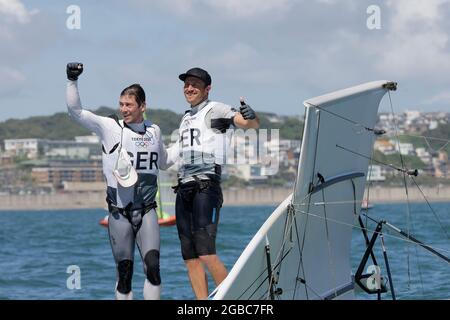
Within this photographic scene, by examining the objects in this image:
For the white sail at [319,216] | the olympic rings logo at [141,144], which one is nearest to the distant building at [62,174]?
the white sail at [319,216]

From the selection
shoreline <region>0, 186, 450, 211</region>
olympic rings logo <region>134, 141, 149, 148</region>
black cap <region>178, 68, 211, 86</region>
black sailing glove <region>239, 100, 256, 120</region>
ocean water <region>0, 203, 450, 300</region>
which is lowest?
shoreline <region>0, 186, 450, 211</region>

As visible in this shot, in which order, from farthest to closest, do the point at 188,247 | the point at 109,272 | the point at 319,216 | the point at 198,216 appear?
the point at 109,272 → the point at 319,216 → the point at 188,247 → the point at 198,216

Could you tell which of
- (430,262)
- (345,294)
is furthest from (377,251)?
(345,294)

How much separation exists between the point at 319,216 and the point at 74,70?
2.43 m

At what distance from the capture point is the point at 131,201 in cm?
798

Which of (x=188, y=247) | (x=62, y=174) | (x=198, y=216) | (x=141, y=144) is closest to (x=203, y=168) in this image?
(x=198, y=216)

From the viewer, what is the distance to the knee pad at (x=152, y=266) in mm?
7930

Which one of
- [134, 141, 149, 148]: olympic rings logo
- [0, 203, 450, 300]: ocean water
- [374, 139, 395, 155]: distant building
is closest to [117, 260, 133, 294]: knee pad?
[134, 141, 149, 148]: olympic rings logo

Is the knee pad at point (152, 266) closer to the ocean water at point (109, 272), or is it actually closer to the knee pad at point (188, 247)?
the knee pad at point (188, 247)

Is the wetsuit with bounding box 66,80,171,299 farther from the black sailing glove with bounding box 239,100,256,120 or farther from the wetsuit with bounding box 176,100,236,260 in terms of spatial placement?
the black sailing glove with bounding box 239,100,256,120

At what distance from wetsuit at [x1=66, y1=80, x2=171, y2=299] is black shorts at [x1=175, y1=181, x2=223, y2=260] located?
272 millimetres

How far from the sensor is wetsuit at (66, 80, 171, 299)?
7.96 metres

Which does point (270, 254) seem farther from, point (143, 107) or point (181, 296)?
point (181, 296)

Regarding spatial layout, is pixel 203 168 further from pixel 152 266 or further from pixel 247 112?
pixel 152 266
